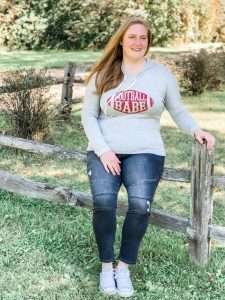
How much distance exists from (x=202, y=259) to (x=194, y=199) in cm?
43

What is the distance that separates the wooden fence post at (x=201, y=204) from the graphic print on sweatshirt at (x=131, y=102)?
407 mm

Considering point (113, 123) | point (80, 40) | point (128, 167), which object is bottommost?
point (80, 40)

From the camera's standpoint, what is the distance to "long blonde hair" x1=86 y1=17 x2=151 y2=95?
3.94 meters

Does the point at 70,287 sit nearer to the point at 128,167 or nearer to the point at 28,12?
the point at 128,167

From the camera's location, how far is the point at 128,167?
3.86 meters

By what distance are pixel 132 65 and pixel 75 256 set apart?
1377 mm

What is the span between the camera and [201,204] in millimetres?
3986

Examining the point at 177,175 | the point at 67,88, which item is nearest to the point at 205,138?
the point at 177,175

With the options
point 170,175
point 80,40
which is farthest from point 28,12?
point 170,175

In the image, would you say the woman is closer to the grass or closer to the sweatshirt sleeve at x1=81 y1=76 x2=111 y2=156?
the sweatshirt sleeve at x1=81 y1=76 x2=111 y2=156

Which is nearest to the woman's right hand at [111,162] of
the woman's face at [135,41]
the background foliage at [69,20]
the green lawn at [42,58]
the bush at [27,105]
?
the woman's face at [135,41]

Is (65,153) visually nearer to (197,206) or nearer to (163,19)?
(197,206)

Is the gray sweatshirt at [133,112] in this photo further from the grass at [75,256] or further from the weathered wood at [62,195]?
the grass at [75,256]

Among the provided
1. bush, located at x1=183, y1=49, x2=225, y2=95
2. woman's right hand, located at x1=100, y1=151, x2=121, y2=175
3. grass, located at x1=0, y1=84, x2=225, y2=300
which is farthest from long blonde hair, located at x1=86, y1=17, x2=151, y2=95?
bush, located at x1=183, y1=49, x2=225, y2=95
